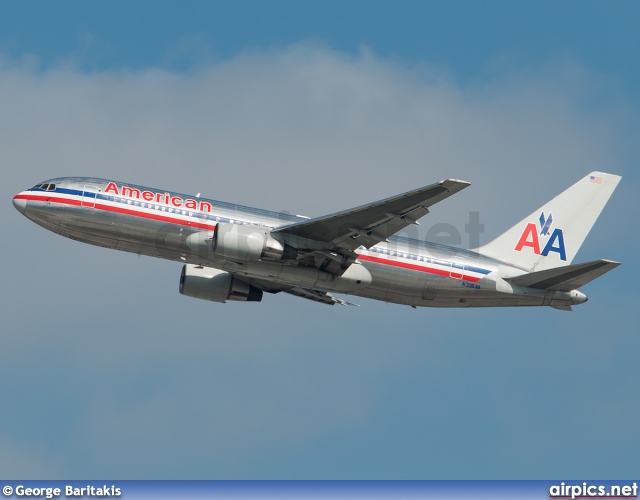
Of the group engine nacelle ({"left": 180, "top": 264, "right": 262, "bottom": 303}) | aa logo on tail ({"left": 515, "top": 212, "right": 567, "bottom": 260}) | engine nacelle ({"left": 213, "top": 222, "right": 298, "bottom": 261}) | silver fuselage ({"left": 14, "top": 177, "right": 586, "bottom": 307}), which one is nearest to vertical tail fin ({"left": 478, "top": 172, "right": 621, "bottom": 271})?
aa logo on tail ({"left": 515, "top": 212, "right": 567, "bottom": 260})

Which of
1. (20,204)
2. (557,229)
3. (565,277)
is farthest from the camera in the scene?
(557,229)

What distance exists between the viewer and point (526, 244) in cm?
5938

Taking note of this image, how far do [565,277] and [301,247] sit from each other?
13.6m

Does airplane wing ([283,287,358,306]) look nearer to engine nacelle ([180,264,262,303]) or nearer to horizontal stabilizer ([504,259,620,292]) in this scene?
engine nacelle ([180,264,262,303])

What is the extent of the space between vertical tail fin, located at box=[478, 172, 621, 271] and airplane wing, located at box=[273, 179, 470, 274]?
29.2ft

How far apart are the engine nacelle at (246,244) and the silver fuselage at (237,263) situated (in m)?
0.93

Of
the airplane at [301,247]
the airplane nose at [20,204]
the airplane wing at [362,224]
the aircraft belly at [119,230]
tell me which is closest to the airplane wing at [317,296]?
the airplane at [301,247]

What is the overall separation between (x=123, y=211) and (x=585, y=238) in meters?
26.2

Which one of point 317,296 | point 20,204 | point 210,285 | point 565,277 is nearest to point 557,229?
point 565,277

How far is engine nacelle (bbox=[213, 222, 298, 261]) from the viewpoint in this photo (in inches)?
1996

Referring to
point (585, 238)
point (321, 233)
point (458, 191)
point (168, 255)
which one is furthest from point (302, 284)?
point (585, 238)

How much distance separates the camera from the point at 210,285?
58.1 meters

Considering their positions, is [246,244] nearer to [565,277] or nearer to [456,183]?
[456,183]

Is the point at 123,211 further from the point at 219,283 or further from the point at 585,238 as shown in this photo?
the point at 585,238
